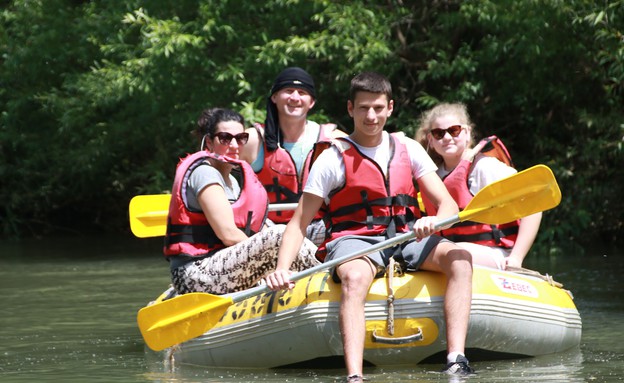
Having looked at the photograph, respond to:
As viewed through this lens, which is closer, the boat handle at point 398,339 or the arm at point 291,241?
the arm at point 291,241

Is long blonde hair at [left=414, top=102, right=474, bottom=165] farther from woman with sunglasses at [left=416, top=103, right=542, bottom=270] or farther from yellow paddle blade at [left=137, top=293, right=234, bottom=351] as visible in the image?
yellow paddle blade at [left=137, top=293, right=234, bottom=351]

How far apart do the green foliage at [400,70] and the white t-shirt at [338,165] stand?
14.3 ft

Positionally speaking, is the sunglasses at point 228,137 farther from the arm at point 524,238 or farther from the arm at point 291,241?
the arm at point 524,238

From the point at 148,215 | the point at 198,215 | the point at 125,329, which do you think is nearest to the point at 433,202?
the point at 198,215

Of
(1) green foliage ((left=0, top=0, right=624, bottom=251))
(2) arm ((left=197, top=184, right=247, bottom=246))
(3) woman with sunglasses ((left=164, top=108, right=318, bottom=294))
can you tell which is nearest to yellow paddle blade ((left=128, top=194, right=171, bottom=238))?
(3) woman with sunglasses ((left=164, top=108, right=318, bottom=294))

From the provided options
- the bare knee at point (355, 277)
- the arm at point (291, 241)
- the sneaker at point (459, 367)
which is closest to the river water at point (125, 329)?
the sneaker at point (459, 367)

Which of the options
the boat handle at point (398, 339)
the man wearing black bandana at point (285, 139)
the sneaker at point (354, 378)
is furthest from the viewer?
the man wearing black bandana at point (285, 139)

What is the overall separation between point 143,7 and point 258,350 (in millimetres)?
7550

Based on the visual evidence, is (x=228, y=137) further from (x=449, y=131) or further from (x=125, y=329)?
(x=125, y=329)

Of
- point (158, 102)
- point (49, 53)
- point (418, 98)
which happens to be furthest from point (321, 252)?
point (49, 53)

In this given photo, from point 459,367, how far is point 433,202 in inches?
27.3

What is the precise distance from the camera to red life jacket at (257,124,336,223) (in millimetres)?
5875

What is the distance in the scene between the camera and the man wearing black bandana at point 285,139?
5855 mm

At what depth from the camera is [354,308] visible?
179 inches
